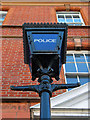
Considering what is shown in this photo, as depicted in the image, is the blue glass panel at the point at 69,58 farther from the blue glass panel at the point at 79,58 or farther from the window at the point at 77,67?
the blue glass panel at the point at 79,58

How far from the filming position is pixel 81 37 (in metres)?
7.52

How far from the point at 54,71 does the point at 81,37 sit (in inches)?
234

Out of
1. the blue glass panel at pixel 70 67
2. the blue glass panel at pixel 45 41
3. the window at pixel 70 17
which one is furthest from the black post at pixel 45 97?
the window at pixel 70 17

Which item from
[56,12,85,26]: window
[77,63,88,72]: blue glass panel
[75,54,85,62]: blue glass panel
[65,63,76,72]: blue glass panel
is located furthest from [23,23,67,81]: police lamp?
[56,12,85,26]: window

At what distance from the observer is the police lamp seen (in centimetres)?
181

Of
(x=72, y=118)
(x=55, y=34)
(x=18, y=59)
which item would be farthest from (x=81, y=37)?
(x=55, y=34)

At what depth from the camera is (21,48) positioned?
6469mm

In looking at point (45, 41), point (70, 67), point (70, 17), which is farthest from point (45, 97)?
point (70, 17)

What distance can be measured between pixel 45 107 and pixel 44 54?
1.92 feet

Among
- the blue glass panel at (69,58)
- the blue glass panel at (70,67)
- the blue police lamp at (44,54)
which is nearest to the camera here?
the blue police lamp at (44,54)

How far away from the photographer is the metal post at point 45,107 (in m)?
1.40

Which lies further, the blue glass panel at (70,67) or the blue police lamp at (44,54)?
the blue glass panel at (70,67)

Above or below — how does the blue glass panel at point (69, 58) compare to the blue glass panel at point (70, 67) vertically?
above

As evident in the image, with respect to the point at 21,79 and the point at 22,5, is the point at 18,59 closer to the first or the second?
the point at 21,79
